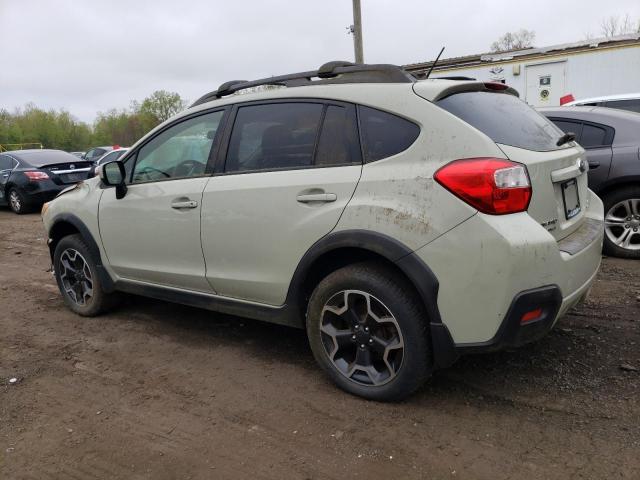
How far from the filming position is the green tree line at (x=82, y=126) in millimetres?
64969

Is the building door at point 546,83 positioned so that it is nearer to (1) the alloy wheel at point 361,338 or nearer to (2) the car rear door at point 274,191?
(2) the car rear door at point 274,191

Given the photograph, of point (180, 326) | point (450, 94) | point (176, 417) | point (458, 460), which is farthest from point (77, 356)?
point (450, 94)

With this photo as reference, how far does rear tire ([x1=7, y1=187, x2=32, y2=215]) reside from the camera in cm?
1202

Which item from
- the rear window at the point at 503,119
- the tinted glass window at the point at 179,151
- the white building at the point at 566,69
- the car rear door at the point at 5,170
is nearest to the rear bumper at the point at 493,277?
the rear window at the point at 503,119

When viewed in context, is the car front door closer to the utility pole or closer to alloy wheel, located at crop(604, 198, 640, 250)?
alloy wheel, located at crop(604, 198, 640, 250)

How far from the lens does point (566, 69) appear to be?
46.1 ft

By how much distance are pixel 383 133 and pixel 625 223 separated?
395 centimetres

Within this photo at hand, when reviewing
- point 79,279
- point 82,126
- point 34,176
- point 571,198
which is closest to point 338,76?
point 571,198

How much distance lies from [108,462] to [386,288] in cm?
163

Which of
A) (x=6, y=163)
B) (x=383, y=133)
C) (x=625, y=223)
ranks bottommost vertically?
(x=625, y=223)

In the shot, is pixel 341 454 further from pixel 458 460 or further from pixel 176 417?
pixel 176 417

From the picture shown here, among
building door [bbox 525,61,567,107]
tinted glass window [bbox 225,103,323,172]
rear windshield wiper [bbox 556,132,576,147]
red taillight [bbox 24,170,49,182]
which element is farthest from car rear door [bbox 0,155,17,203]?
building door [bbox 525,61,567,107]

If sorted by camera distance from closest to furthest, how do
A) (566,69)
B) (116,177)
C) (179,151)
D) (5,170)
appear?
(179,151), (116,177), (5,170), (566,69)

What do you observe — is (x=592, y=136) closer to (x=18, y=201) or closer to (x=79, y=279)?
(x=79, y=279)
